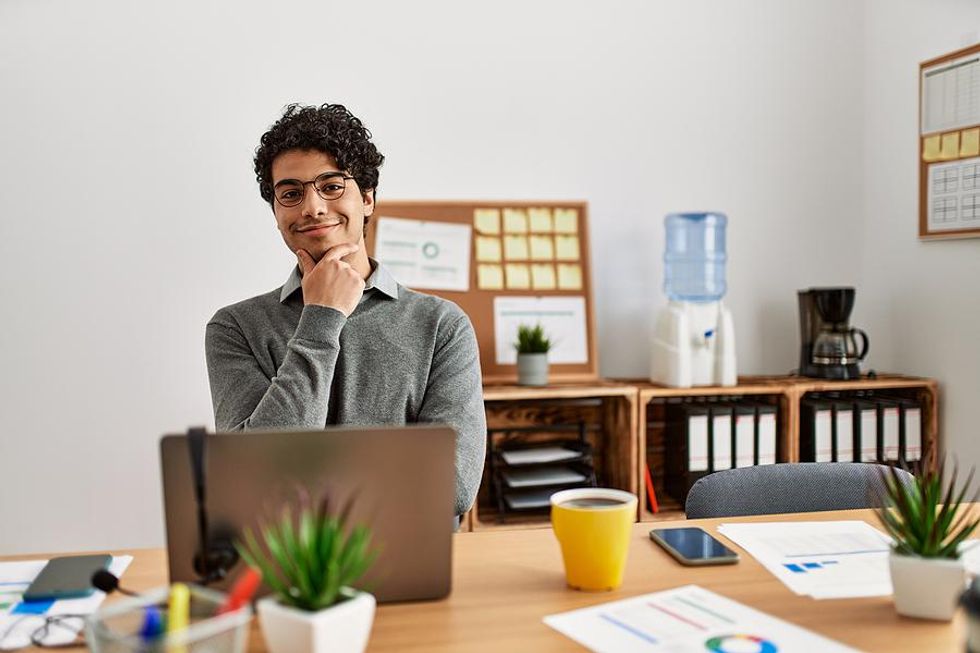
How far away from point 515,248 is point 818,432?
1.15m

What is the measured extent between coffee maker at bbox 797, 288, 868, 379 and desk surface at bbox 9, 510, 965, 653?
190 cm

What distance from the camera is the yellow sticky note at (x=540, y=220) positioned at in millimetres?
3051

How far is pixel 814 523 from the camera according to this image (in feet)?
4.61

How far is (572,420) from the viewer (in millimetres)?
3062

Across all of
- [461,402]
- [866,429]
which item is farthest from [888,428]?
[461,402]

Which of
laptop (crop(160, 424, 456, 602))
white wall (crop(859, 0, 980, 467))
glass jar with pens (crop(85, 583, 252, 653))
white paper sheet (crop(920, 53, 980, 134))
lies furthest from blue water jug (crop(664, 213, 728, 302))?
glass jar with pens (crop(85, 583, 252, 653))

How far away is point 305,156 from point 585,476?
Result: 59.1 inches

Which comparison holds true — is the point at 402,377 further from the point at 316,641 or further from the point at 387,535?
the point at 316,641

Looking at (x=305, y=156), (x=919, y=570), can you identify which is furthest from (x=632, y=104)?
(x=919, y=570)

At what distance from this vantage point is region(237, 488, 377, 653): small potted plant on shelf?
82cm

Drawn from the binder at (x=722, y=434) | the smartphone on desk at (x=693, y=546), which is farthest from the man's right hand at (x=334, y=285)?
the binder at (x=722, y=434)

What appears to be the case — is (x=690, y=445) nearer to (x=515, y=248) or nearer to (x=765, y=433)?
(x=765, y=433)

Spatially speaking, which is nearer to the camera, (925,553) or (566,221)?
(925,553)

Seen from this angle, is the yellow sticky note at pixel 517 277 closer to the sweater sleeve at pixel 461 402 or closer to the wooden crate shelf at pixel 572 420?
the wooden crate shelf at pixel 572 420
